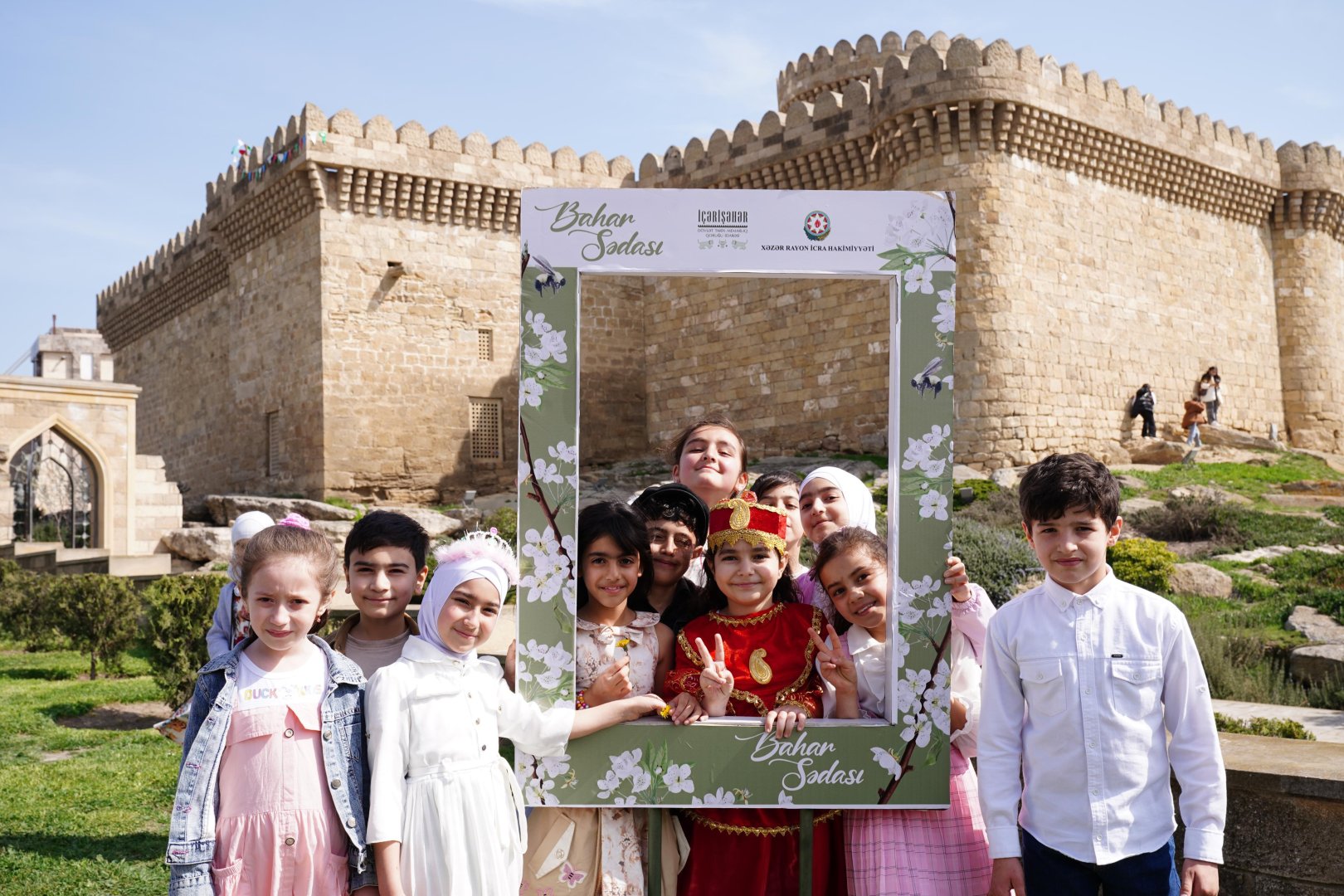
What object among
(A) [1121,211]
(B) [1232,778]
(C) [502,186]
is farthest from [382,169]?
(B) [1232,778]

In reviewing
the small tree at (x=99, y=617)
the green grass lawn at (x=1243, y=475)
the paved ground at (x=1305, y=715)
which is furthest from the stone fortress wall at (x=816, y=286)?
the paved ground at (x=1305, y=715)

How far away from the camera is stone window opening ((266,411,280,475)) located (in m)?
18.6

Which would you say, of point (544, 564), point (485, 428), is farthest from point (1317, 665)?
point (485, 428)

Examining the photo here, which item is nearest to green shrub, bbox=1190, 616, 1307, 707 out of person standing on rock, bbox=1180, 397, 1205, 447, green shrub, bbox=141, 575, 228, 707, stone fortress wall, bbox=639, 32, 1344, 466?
green shrub, bbox=141, 575, 228, 707

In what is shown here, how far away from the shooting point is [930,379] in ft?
9.18

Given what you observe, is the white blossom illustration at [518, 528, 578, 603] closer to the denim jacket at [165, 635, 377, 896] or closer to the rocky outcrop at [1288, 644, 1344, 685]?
the denim jacket at [165, 635, 377, 896]

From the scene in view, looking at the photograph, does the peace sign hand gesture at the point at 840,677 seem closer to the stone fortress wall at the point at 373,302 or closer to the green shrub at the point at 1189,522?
the green shrub at the point at 1189,522

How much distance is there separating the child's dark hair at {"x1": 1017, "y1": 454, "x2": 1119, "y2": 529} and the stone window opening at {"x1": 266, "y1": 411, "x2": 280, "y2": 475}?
17262 mm

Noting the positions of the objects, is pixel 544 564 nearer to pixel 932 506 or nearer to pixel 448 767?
pixel 448 767

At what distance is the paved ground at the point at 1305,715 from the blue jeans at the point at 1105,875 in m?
3.00

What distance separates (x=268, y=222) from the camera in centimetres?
1881

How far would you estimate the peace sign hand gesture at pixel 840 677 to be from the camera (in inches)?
113

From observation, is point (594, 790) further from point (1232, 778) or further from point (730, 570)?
point (1232, 778)

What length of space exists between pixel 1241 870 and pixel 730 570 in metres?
1.58
